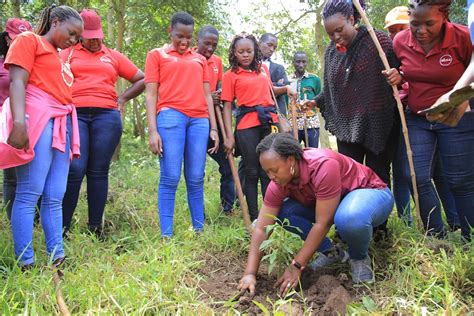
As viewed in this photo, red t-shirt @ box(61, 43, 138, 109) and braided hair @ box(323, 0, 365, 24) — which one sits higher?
braided hair @ box(323, 0, 365, 24)

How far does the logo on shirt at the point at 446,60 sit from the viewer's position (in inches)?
103

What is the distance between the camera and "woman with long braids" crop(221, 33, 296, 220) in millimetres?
3787

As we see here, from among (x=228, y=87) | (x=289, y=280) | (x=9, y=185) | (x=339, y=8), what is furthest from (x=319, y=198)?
(x=9, y=185)

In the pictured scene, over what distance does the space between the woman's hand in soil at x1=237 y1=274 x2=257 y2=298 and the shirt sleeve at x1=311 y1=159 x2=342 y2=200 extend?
0.60 metres

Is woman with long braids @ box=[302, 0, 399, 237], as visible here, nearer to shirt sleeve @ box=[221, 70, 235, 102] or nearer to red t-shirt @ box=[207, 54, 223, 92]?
shirt sleeve @ box=[221, 70, 235, 102]

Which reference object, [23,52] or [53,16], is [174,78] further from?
[23,52]

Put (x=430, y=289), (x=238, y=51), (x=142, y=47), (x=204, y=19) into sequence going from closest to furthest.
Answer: (x=430, y=289) < (x=238, y=51) < (x=204, y=19) < (x=142, y=47)

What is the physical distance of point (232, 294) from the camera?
2.54 metres

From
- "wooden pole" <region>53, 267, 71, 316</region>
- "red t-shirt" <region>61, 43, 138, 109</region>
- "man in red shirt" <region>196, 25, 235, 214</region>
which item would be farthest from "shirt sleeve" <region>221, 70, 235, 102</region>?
"wooden pole" <region>53, 267, 71, 316</region>

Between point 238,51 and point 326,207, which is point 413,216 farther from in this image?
Answer: point 238,51

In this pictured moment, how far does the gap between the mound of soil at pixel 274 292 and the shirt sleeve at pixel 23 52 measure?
65.2 inches

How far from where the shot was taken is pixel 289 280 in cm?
248

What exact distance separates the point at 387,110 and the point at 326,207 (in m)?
0.92

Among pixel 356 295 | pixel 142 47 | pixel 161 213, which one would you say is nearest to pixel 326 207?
pixel 356 295
